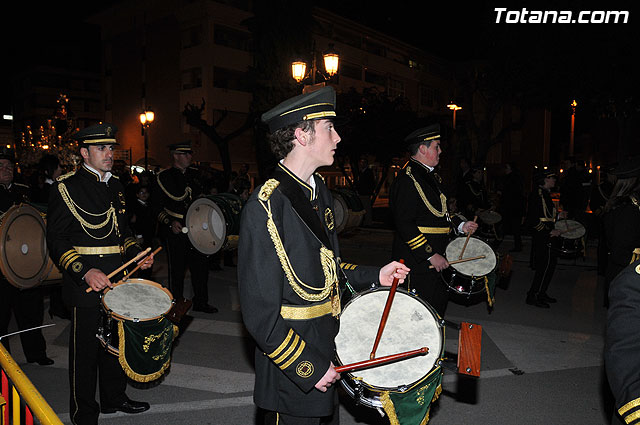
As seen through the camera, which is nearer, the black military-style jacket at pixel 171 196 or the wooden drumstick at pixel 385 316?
the wooden drumstick at pixel 385 316

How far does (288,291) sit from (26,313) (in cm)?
445

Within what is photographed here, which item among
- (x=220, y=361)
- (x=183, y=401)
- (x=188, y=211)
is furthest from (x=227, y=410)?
(x=188, y=211)

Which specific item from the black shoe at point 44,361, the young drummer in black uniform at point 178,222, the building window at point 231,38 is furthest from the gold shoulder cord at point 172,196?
the building window at point 231,38

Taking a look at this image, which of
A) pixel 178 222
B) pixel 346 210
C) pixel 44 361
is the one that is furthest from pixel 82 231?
pixel 346 210

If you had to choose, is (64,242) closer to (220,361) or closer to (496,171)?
(220,361)

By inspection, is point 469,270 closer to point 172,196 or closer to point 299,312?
point 299,312

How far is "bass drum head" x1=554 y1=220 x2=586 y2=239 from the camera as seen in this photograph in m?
7.97

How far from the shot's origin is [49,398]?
459 centimetres

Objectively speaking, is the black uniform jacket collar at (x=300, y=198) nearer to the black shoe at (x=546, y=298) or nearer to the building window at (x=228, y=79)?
the black shoe at (x=546, y=298)

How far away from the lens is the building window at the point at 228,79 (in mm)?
34250

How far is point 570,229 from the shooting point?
8.05 m

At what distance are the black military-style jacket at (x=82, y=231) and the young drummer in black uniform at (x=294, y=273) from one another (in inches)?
74.1

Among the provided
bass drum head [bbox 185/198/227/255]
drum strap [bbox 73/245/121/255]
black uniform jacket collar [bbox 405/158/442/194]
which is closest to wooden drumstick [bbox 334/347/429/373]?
drum strap [bbox 73/245/121/255]

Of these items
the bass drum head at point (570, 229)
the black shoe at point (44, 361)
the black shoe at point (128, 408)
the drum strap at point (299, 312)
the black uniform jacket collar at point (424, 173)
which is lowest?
the black shoe at point (44, 361)
